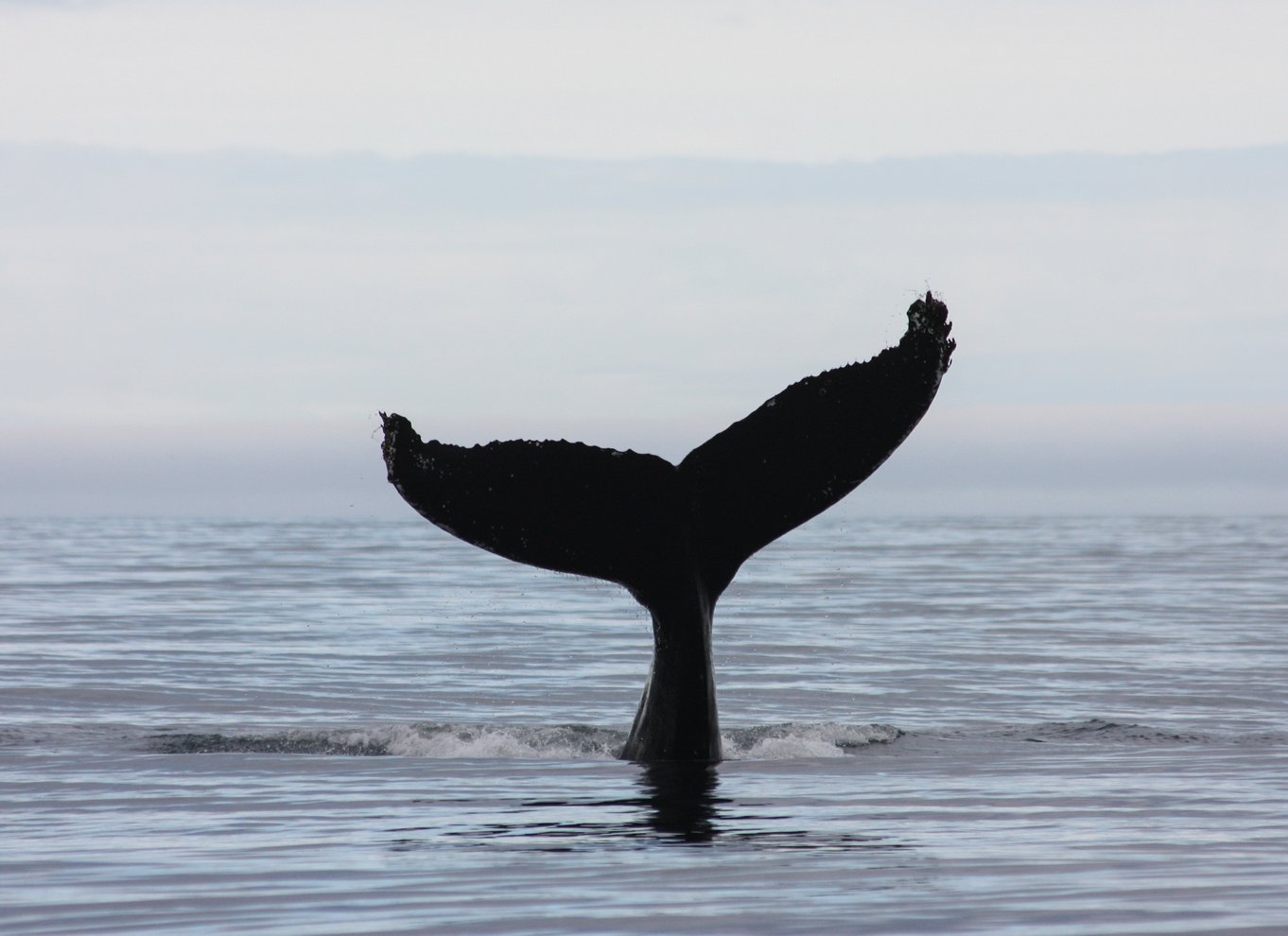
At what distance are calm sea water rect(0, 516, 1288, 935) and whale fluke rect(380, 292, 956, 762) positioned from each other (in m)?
0.86

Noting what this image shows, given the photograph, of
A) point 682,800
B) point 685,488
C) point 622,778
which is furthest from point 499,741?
point 682,800

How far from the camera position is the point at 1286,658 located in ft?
53.8

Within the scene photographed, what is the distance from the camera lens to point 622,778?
8.44 meters

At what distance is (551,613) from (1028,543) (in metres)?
34.7

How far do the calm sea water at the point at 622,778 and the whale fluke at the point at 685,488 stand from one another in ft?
2.83

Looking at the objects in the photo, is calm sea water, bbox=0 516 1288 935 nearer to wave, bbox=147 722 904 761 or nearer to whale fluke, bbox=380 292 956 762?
wave, bbox=147 722 904 761

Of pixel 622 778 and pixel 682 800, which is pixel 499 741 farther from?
pixel 682 800

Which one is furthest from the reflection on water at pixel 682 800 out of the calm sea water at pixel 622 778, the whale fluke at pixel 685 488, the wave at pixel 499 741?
the wave at pixel 499 741

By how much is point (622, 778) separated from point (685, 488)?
4.67 feet

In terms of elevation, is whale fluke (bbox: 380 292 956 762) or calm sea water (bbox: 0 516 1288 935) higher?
whale fluke (bbox: 380 292 956 762)

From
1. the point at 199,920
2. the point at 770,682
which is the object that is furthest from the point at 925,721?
the point at 199,920

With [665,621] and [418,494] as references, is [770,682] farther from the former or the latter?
[418,494]

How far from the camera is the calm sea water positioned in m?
5.70

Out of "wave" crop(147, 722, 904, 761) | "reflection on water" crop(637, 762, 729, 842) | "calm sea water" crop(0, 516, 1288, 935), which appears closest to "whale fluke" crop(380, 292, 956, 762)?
"reflection on water" crop(637, 762, 729, 842)
